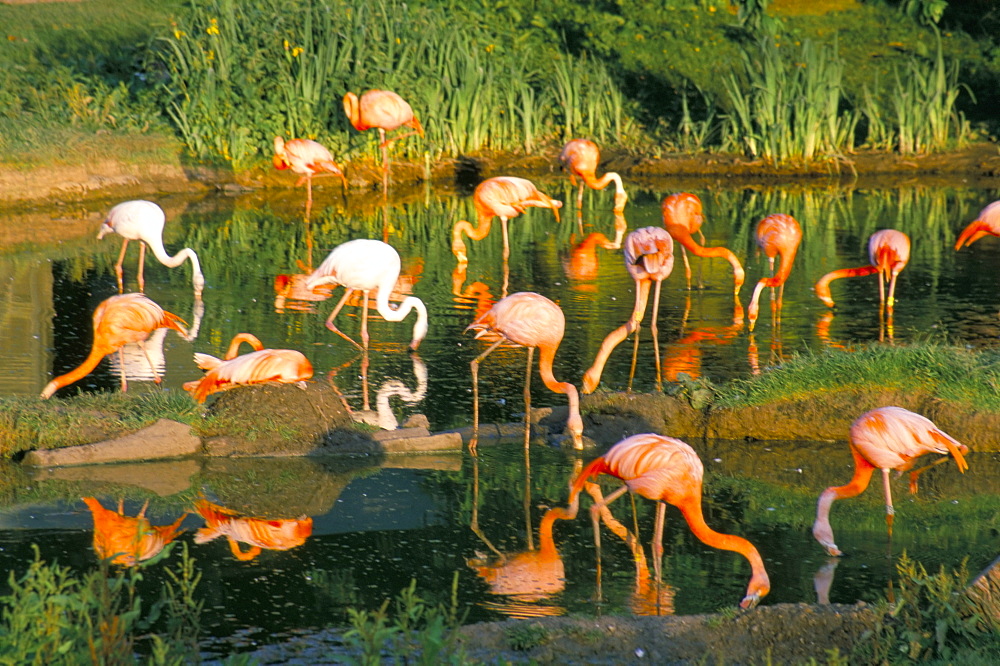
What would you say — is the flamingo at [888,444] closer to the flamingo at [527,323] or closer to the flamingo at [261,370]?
the flamingo at [527,323]

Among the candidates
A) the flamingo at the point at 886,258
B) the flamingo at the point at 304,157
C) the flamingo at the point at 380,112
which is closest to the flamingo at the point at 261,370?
the flamingo at the point at 886,258

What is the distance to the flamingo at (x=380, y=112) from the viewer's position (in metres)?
13.3

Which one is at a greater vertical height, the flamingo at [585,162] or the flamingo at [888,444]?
the flamingo at [585,162]

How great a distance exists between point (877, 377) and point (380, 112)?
8.16 m

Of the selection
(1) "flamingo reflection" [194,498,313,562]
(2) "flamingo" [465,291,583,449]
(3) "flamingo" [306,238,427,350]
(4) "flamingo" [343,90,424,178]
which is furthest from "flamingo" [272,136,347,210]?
(1) "flamingo reflection" [194,498,313,562]

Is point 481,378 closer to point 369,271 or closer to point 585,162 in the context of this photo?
point 369,271

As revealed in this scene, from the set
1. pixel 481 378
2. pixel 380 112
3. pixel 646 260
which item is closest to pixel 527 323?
pixel 481 378

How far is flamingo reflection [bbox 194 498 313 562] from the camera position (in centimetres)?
472

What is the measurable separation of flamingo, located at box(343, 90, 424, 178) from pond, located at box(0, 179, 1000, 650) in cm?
90

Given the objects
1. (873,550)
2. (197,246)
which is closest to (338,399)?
(873,550)

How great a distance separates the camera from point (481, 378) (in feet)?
23.7

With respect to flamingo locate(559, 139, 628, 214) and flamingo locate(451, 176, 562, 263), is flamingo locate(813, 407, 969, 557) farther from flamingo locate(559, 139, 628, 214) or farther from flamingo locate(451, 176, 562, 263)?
flamingo locate(559, 139, 628, 214)

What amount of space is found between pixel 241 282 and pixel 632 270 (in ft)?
11.6

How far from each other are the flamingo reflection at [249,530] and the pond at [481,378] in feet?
0.19
